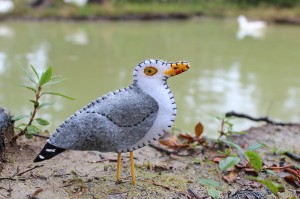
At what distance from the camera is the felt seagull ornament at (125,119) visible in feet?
4.34

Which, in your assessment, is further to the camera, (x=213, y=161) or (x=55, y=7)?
(x=55, y=7)

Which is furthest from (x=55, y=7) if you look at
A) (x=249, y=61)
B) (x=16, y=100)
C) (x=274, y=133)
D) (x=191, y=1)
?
(x=274, y=133)

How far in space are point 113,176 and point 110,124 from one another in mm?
263

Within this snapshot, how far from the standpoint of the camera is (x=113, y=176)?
1523 millimetres

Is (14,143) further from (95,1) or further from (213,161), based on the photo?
(95,1)

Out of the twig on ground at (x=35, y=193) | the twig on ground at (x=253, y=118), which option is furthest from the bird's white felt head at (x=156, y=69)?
the twig on ground at (x=253, y=118)

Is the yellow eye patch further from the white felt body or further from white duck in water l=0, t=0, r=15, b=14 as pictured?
white duck in water l=0, t=0, r=15, b=14

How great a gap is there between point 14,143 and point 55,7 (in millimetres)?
9453

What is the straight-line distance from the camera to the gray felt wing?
132 cm

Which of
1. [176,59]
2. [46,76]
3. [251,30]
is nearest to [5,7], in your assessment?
[251,30]

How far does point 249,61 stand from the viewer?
5.09 meters

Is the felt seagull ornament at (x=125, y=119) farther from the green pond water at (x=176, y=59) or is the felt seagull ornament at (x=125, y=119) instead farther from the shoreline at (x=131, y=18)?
the shoreline at (x=131, y=18)

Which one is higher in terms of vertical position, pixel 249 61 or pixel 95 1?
pixel 95 1

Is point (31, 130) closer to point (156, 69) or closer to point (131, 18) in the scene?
point (156, 69)
